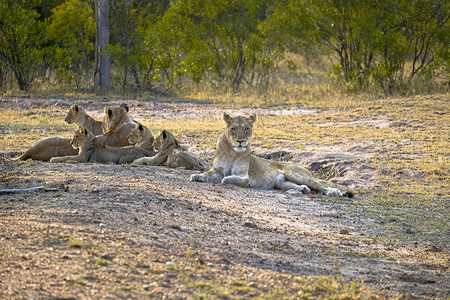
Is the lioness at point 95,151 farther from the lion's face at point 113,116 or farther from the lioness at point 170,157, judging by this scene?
the lion's face at point 113,116

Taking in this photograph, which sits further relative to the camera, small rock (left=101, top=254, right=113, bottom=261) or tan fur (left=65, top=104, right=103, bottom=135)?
tan fur (left=65, top=104, right=103, bottom=135)

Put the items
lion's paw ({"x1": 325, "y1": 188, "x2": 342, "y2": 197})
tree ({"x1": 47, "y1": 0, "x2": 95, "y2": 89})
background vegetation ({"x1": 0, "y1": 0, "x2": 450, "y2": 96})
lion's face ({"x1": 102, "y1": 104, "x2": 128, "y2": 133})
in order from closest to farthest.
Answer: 1. lion's paw ({"x1": 325, "y1": 188, "x2": 342, "y2": 197})
2. lion's face ({"x1": 102, "y1": 104, "x2": 128, "y2": 133})
3. background vegetation ({"x1": 0, "y1": 0, "x2": 450, "y2": 96})
4. tree ({"x1": 47, "y1": 0, "x2": 95, "y2": 89})

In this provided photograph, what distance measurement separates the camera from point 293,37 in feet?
70.2

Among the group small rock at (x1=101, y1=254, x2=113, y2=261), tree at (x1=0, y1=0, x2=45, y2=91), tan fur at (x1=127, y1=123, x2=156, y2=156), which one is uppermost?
tree at (x1=0, y1=0, x2=45, y2=91)

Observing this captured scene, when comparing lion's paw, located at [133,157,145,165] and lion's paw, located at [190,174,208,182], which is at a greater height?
lion's paw, located at [133,157,145,165]

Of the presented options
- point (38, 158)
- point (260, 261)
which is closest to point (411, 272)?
point (260, 261)

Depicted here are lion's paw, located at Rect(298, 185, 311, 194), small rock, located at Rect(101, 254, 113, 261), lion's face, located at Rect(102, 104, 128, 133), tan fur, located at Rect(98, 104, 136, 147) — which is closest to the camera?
small rock, located at Rect(101, 254, 113, 261)

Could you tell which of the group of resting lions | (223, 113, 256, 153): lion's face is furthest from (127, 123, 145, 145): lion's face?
(223, 113, 256, 153): lion's face

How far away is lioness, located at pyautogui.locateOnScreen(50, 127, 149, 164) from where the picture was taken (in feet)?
33.9

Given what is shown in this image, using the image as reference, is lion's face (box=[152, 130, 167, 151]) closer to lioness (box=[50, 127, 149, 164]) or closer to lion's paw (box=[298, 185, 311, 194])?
lioness (box=[50, 127, 149, 164])

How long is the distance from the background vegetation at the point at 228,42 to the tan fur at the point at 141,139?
971 centimetres

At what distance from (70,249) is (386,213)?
15.6 ft

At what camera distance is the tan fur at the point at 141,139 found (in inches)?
433

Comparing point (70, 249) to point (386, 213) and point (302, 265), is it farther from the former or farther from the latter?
point (386, 213)
